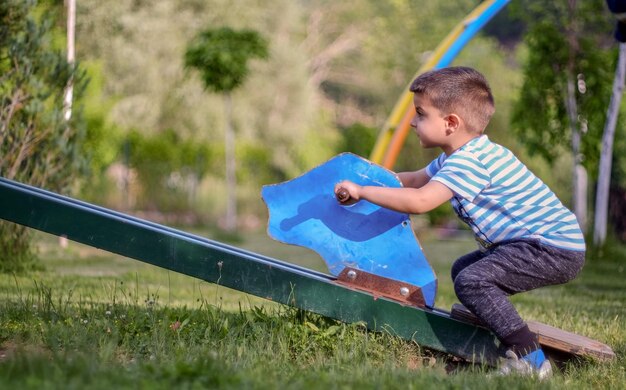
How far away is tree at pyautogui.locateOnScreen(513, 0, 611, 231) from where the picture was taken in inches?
480

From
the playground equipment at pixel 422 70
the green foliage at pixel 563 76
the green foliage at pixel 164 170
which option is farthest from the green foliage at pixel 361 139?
the playground equipment at pixel 422 70

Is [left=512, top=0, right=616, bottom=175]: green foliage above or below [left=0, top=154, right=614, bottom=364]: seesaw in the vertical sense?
above

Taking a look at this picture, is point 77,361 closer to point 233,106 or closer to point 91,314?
point 91,314

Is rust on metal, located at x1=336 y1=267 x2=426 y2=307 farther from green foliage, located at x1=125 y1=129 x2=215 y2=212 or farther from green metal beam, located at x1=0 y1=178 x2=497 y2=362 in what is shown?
green foliage, located at x1=125 y1=129 x2=215 y2=212

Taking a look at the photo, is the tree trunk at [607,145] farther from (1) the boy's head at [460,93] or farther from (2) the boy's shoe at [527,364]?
(2) the boy's shoe at [527,364]

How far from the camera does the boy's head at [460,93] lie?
388 cm

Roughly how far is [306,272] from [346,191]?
19.4 inches

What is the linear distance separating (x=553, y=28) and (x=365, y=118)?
3422 centimetres

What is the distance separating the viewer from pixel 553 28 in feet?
40.5

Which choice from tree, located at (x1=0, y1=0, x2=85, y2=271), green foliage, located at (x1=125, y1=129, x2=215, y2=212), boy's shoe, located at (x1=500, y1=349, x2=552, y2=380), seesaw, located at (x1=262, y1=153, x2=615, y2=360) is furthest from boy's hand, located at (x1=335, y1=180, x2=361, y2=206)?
green foliage, located at (x1=125, y1=129, x2=215, y2=212)

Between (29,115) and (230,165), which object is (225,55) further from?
(29,115)

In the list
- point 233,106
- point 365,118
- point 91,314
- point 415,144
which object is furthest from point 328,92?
point 91,314

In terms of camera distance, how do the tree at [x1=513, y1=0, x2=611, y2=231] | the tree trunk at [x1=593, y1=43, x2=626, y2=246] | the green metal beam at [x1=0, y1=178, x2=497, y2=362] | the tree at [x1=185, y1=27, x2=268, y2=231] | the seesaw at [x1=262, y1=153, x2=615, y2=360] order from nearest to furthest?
1. the green metal beam at [x1=0, y1=178, x2=497, y2=362]
2. the seesaw at [x1=262, y1=153, x2=615, y2=360]
3. the tree trunk at [x1=593, y1=43, x2=626, y2=246]
4. the tree at [x1=513, y1=0, x2=611, y2=231]
5. the tree at [x1=185, y1=27, x2=268, y2=231]

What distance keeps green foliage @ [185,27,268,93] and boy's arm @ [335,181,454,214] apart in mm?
14581
